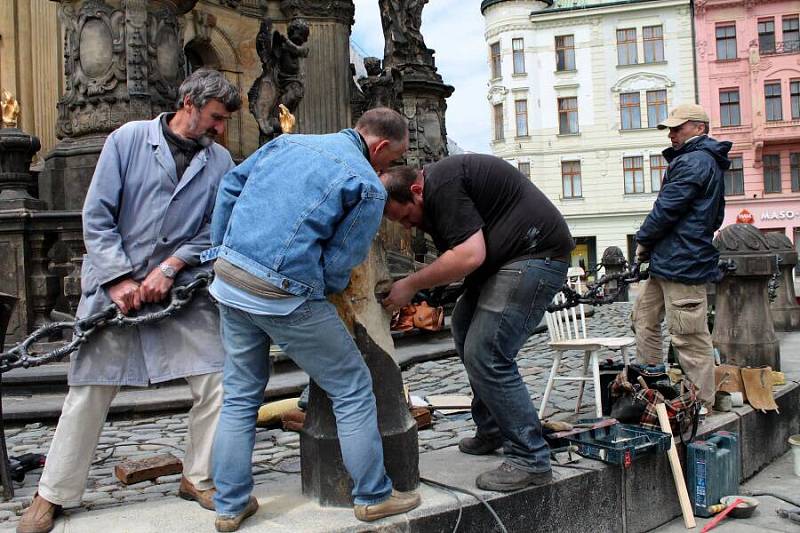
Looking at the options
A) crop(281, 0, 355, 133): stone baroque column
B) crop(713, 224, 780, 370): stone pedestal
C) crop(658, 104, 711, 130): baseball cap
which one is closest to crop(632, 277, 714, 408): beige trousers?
crop(658, 104, 711, 130): baseball cap

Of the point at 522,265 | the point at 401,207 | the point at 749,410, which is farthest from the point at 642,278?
the point at 401,207

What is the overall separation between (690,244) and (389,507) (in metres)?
3.06

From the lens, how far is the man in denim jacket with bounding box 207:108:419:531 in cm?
306

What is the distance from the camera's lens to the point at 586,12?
44438mm

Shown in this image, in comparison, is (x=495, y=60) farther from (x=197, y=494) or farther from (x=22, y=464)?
(x=197, y=494)

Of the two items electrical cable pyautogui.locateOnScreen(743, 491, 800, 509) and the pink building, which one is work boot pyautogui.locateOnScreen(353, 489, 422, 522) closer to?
electrical cable pyautogui.locateOnScreen(743, 491, 800, 509)

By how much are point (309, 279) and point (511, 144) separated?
43314 mm

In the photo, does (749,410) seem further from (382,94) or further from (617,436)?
(382,94)

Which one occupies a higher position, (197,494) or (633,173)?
(633,173)

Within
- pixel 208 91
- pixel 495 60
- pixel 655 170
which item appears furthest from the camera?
pixel 495 60

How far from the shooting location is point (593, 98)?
44562 mm

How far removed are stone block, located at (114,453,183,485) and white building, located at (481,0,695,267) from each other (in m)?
40.2

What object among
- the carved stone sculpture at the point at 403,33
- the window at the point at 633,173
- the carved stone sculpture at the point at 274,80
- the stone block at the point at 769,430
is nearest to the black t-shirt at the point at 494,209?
the stone block at the point at 769,430

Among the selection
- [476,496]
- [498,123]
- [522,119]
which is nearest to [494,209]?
[476,496]
